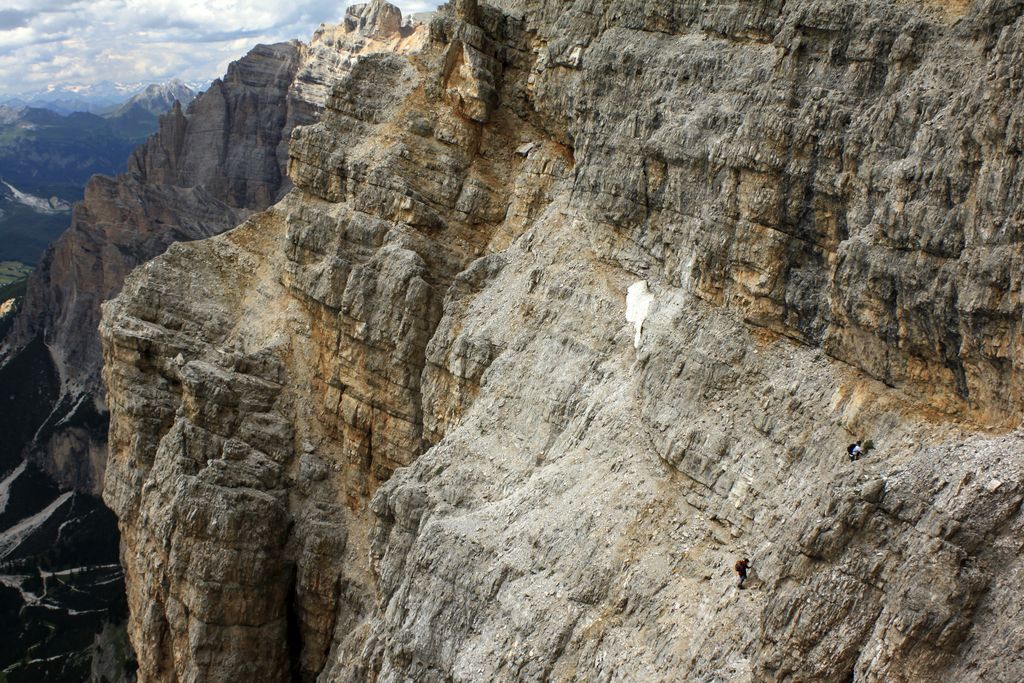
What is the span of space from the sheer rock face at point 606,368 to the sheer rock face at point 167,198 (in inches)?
3250

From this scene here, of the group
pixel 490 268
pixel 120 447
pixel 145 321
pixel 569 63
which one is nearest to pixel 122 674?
pixel 120 447

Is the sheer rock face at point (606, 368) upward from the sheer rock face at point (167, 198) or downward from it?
upward

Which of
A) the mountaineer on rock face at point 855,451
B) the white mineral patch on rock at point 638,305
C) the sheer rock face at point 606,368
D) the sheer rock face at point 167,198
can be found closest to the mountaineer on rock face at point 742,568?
the sheer rock face at point 606,368

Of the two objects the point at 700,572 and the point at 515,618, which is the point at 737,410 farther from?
the point at 515,618

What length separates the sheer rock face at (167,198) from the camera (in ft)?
454

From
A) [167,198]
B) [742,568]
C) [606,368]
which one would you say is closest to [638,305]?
[606,368]

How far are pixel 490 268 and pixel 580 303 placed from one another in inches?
264

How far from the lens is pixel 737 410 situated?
26.7 metres

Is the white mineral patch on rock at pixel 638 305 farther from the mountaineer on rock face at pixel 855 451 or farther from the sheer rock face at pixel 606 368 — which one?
the mountaineer on rock face at pixel 855 451

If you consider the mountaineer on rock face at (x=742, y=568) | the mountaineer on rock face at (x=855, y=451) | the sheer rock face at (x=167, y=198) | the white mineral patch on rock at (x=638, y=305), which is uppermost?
the mountaineer on rock face at (x=855, y=451)

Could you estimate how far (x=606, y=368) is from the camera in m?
32.5

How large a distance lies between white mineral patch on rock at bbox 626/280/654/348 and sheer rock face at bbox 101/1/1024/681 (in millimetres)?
335

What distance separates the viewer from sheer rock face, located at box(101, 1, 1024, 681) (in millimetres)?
21422

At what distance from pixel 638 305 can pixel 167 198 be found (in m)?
129
